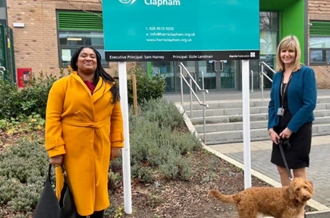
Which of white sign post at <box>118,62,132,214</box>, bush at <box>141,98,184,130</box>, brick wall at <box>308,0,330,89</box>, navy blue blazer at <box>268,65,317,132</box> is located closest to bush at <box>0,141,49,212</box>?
white sign post at <box>118,62,132,214</box>

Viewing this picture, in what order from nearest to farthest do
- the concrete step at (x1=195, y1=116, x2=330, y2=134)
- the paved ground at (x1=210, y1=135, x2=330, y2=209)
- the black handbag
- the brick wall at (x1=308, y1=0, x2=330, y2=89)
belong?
1. the black handbag
2. the paved ground at (x1=210, y1=135, x2=330, y2=209)
3. the concrete step at (x1=195, y1=116, x2=330, y2=134)
4. the brick wall at (x1=308, y1=0, x2=330, y2=89)

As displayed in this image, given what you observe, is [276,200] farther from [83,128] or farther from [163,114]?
[163,114]

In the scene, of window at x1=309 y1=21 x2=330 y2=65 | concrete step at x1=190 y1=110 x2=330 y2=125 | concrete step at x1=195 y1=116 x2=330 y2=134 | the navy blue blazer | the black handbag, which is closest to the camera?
the black handbag

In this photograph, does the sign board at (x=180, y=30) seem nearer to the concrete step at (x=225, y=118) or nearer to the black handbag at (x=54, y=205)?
the black handbag at (x=54, y=205)

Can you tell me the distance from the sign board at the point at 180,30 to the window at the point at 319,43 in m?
14.0

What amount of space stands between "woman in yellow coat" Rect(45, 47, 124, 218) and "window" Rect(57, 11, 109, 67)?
10476mm

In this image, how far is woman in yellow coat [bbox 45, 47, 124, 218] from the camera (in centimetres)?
244

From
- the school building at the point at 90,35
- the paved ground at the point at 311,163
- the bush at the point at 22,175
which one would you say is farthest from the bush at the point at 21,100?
the school building at the point at 90,35

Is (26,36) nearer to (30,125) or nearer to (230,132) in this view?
(30,125)

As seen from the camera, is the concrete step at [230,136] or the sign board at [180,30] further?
the concrete step at [230,136]

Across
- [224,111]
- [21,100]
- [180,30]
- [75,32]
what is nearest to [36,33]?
[75,32]

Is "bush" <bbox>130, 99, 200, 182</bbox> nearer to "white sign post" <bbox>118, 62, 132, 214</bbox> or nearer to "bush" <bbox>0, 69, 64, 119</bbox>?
"white sign post" <bbox>118, 62, 132, 214</bbox>

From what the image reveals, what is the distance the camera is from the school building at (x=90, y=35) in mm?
11711

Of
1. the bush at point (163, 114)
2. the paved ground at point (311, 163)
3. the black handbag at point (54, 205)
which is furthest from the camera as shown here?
the bush at point (163, 114)
